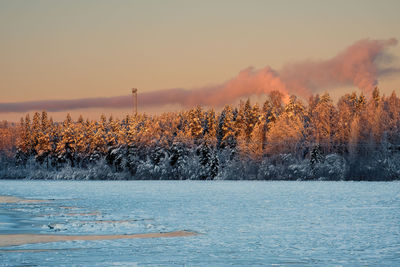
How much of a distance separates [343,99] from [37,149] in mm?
60452

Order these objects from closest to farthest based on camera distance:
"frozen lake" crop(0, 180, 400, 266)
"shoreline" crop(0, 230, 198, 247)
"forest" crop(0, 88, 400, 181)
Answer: "frozen lake" crop(0, 180, 400, 266) < "shoreline" crop(0, 230, 198, 247) < "forest" crop(0, 88, 400, 181)

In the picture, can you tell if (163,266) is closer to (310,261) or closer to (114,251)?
(114,251)

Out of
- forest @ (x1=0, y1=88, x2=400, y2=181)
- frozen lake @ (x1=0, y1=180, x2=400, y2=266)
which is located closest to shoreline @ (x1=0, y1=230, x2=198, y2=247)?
frozen lake @ (x1=0, y1=180, x2=400, y2=266)

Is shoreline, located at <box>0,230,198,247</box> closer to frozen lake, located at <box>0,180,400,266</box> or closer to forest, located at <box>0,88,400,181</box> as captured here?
frozen lake, located at <box>0,180,400,266</box>

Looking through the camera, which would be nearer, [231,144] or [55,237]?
[55,237]

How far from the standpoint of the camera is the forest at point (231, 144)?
259ft

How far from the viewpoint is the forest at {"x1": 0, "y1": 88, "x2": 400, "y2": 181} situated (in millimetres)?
78812

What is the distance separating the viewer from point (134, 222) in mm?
17375

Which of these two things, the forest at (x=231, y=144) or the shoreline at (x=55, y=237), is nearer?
the shoreline at (x=55, y=237)

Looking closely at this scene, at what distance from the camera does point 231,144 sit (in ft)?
317

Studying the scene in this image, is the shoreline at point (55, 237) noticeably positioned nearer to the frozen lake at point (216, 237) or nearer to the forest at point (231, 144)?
the frozen lake at point (216, 237)

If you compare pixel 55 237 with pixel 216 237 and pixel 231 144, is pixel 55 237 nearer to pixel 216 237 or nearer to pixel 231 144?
pixel 216 237

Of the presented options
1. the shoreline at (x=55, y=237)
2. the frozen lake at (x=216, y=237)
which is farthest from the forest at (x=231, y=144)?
the shoreline at (x=55, y=237)

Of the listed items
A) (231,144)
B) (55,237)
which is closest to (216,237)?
(55,237)
